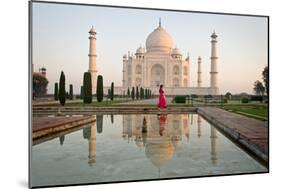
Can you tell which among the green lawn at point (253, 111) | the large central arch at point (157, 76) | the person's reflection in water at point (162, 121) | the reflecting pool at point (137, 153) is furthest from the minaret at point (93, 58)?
the green lawn at point (253, 111)

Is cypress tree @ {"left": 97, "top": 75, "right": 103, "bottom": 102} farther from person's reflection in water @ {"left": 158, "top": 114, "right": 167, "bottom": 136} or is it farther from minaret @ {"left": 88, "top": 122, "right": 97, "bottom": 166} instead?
person's reflection in water @ {"left": 158, "top": 114, "right": 167, "bottom": 136}

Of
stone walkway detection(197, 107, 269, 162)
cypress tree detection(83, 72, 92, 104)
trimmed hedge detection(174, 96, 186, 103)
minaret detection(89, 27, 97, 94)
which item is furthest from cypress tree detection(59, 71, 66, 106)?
stone walkway detection(197, 107, 269, 162)

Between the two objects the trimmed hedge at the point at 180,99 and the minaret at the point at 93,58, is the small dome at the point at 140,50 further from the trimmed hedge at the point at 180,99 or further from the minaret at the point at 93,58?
the trimmed hedge at the point at 180,99

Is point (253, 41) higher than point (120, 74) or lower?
higher

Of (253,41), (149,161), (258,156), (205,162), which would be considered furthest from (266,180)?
(253,41)

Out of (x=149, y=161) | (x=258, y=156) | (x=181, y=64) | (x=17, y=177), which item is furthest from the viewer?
(x=181, y=64)
